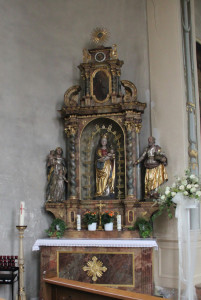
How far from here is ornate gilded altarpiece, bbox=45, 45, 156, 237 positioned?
9.06 metres

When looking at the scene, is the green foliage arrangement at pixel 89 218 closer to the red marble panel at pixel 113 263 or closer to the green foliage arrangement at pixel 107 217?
the green foliage arrangement at pixel 107 217

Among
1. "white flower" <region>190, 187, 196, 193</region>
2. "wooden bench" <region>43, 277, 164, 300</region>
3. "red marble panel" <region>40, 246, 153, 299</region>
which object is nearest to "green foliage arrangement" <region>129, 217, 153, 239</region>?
"red marble panel" <region>40, 246, 153, 299</region>

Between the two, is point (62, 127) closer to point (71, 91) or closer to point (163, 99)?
point (71, 91)

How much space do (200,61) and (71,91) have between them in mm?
4332

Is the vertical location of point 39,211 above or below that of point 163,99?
below

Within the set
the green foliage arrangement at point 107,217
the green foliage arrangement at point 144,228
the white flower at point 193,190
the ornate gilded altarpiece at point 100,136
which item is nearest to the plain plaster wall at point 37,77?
the ornate gilded altarpiece at point 100,136

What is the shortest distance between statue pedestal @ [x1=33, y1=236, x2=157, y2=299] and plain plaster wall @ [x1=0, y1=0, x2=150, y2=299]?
939mm

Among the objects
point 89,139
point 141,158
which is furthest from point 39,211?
point 141,158

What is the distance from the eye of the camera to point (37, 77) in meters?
9.92

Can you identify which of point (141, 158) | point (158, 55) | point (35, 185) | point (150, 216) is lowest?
point (150, 216)

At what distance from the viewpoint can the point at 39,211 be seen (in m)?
9.41

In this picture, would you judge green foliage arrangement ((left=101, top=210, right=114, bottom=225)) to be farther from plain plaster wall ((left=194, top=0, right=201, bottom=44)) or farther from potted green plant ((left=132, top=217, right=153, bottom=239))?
plain plaster wall ((left=194, top=0, right=201, bottom=44))

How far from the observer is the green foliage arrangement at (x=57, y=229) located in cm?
884

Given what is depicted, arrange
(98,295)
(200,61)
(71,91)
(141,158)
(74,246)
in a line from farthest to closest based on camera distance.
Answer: (200,61) → (71,91) → (141,158) → (74,246) → (98,295)
